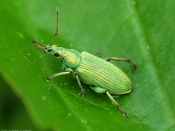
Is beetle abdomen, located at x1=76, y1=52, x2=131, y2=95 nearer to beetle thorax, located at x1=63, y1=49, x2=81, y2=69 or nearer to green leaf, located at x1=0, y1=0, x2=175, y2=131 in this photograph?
beetle thorax, located at x1=63, y1=49, x2=81, y2=69

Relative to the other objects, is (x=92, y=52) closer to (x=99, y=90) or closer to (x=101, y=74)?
(x=101, y=74)

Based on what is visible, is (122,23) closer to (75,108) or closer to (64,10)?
(64,10)

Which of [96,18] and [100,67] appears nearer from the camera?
[100,67]

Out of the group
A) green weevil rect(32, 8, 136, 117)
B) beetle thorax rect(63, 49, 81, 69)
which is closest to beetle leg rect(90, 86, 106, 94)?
→ green weevil rect(32, 8, 136, 117)

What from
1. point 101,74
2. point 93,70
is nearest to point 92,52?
point 93,70

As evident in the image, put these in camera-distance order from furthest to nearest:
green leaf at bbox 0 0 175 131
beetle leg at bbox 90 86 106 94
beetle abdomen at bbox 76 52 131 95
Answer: beetle abdomen at bbox 76 52 131 95 → beetle leg at bbox 90 86 106 94 → green leaf at bbox 0 0 175 131

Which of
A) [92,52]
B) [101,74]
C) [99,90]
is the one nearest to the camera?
[99,90]

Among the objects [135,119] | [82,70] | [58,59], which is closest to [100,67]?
[82,70]
